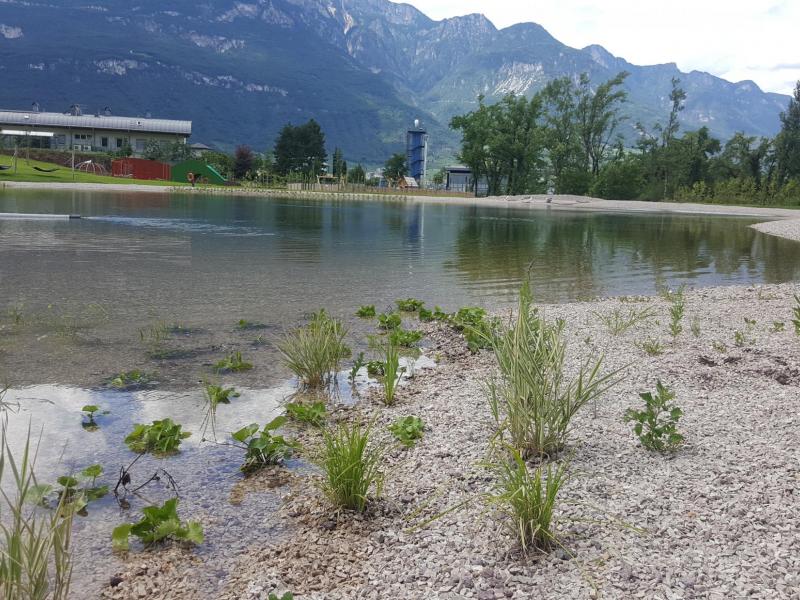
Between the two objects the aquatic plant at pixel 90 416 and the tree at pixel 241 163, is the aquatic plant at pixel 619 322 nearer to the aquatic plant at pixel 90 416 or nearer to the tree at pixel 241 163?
the aquatic plant at pixel 90 416

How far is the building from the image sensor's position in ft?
326

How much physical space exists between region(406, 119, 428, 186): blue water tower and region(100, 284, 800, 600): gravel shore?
11007 cm

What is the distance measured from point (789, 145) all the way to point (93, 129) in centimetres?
9408

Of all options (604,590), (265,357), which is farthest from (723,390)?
(265,357)

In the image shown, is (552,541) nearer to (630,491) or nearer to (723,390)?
(630,491)

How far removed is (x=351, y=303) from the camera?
45.0ft

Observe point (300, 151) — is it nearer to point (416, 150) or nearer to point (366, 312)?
point (416, 150)

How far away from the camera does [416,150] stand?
11694cm

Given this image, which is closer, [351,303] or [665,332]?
[665,332]

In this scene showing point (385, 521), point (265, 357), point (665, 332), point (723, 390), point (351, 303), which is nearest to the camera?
point (385, 521)

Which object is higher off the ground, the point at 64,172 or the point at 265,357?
the point at 64,172

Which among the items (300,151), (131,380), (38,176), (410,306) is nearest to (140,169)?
(38,176)

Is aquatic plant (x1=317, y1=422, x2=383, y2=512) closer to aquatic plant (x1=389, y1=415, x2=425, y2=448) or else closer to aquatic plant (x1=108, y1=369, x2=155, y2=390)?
aquatic plant (x1=389, y1=415, x2=425, y2=448)

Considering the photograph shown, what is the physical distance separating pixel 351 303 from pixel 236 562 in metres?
9.56
